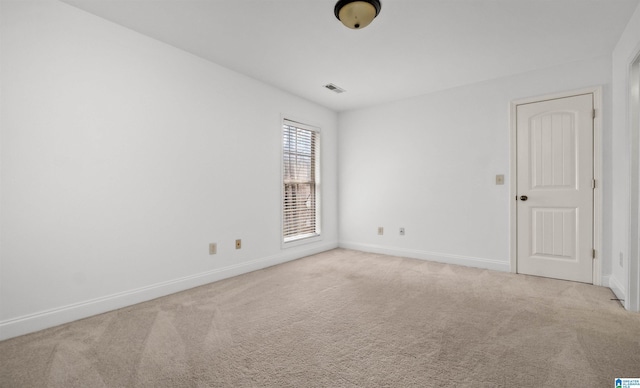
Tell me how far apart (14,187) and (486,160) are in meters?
4.75

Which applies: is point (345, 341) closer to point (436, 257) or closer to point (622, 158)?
point (436, 257)

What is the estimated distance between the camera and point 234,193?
354 centimetres

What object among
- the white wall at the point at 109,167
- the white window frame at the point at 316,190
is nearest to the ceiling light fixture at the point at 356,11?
the white wall at the point at 109,167

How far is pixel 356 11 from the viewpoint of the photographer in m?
2.19

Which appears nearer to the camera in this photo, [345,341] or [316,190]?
[345,341]

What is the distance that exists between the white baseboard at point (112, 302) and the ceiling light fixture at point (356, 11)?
2864 millimetres

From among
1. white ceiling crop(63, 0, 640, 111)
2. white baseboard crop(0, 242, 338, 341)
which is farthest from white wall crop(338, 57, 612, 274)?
white baseboard crop(0, 242, 338, 341)

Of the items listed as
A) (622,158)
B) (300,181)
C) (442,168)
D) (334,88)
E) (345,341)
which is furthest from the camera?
(300,181)

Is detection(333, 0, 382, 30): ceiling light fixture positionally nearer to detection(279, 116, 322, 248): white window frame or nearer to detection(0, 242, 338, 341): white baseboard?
detection(279, 116, 322, 248): white window frame

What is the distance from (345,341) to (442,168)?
9.99ft

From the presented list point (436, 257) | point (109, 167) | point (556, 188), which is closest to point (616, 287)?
point (556, 188)

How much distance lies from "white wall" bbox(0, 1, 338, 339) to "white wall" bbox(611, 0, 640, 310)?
12.2ft

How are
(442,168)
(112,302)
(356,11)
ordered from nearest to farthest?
1. (356,11)
2. (112,302)
3. (442,168)

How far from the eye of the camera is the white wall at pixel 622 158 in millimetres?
2406
